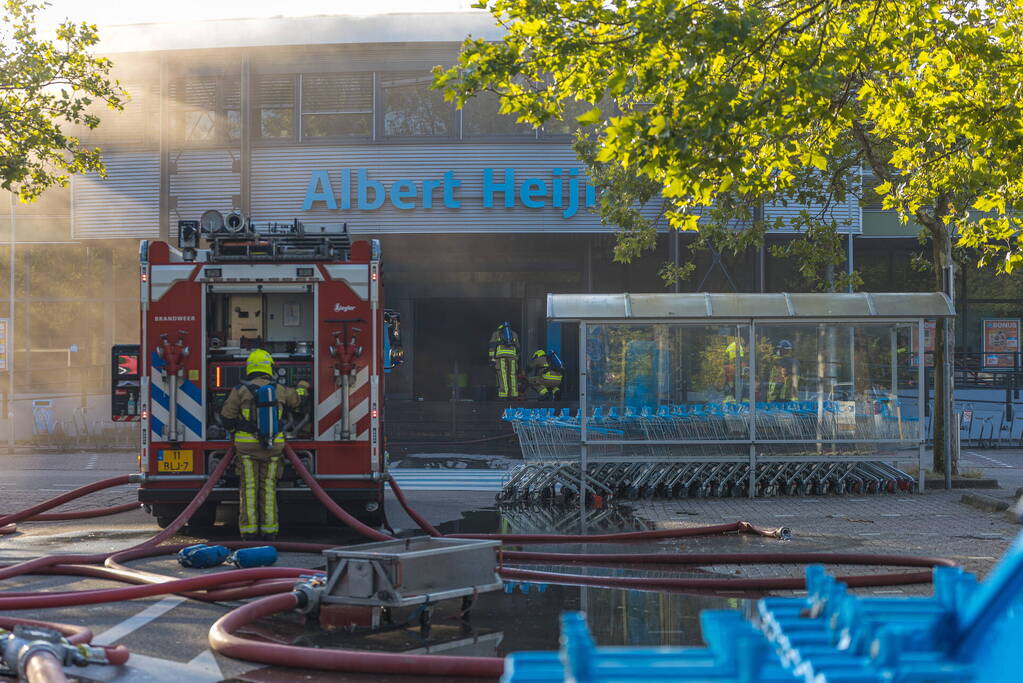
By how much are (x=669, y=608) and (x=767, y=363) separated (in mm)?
8724

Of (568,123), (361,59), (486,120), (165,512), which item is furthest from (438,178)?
(165,512)

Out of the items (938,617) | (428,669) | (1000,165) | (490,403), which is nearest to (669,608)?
(428,669)

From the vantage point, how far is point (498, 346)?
2761cm

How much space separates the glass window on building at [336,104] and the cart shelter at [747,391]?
14.1 metres

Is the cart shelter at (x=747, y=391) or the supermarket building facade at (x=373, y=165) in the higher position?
the supermarket building facade at (x=373, y=165)

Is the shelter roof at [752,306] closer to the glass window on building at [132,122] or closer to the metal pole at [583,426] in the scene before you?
the metal pole at [583,426]

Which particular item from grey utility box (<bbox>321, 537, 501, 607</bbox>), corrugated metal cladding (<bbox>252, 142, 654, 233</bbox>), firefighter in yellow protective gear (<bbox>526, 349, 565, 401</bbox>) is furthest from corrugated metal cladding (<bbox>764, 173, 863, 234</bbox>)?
grey utility box (<bbox>321, 537, 501, 607</bbox>)

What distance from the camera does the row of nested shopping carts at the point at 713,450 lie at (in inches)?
613

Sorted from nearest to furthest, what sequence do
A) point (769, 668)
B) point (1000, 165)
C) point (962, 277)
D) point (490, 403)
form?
point (769, 668), point (1000, 165), point (490, 403), point (962, 277)

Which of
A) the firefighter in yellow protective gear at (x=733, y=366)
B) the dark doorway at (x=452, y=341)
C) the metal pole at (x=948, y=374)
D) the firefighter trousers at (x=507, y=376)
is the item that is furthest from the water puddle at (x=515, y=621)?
the dark doorway at (x=452, y=341)

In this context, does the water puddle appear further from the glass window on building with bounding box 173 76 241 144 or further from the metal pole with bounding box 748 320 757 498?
the glass window on building with bounding box 173 76 241 144

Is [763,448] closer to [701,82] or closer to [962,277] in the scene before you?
[701,82]

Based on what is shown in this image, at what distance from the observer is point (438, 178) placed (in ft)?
91.2

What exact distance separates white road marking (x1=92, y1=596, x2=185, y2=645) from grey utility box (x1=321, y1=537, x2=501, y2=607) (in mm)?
1263
